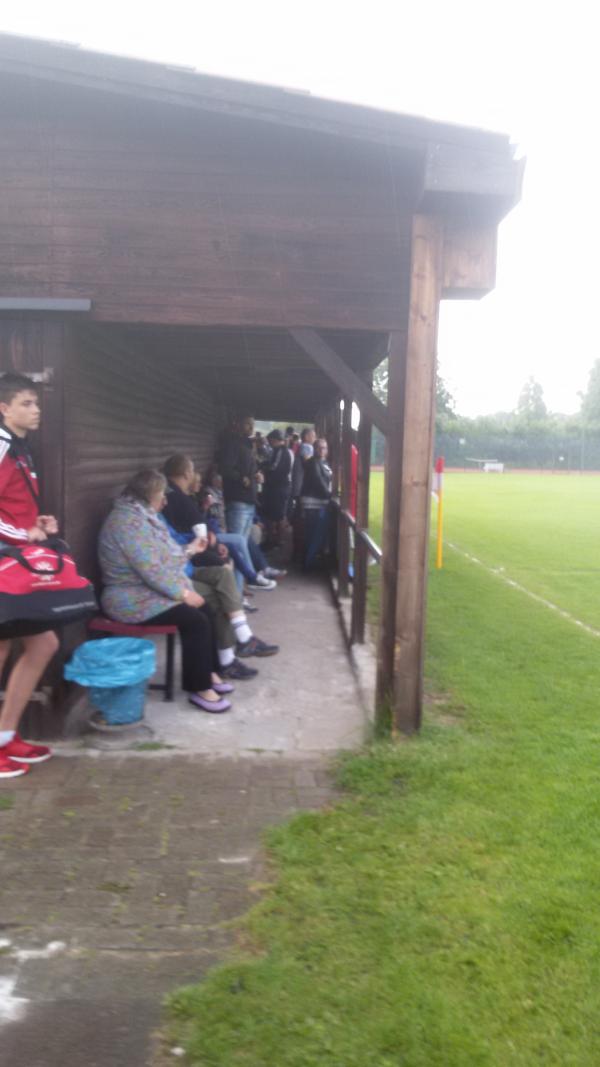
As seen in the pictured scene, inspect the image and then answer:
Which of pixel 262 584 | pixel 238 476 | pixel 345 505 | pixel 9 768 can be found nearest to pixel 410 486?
pixel 9 768

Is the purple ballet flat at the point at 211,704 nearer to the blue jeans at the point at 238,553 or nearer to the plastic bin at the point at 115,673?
the plastic bin at the point at 115,673

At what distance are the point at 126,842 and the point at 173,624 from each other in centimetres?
168

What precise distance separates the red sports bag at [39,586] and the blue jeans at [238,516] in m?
5.14

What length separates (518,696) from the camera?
605 centimetres

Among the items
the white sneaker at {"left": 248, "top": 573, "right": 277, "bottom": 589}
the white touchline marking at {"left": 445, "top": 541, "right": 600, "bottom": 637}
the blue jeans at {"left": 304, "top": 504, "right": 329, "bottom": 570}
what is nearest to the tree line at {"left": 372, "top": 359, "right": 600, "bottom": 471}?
the white touchline marking at {"left": 445, "top": 541, "right": 600, "bottom": 637}

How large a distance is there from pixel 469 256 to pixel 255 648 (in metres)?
3.20

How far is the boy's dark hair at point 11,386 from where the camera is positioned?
4301 mm

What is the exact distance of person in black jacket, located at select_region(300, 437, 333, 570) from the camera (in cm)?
1105

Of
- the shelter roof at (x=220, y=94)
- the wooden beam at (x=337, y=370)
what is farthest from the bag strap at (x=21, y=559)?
the shelter roof at (x=220, y=94)

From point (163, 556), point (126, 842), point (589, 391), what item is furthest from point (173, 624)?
point (589, 391)

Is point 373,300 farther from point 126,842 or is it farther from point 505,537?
point 505,537

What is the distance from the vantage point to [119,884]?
341cm

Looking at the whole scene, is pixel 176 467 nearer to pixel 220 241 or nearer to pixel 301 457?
pixel 220 241

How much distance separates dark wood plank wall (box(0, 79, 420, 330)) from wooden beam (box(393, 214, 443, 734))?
168mm
